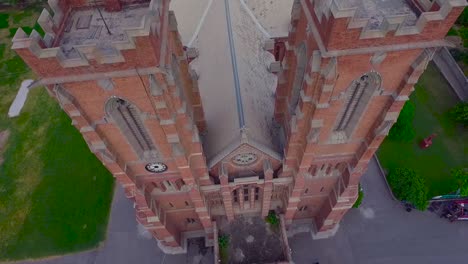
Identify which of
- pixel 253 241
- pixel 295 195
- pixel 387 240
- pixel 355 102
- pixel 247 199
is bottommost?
pixel 387 240

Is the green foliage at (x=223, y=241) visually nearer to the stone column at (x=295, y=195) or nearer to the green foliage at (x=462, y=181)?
the stone column at (x=295, y=195)

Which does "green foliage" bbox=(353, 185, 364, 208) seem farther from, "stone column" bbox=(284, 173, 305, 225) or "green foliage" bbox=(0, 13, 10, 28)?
"green foliage" bbox=(0, 13, 10, 28)

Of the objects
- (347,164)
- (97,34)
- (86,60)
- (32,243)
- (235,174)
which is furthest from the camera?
(32,243)

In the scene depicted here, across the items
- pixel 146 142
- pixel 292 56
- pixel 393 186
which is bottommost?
pixel 393 186

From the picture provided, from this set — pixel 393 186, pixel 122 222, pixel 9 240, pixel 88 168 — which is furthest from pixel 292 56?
pixel 9 240

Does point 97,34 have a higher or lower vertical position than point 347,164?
higher

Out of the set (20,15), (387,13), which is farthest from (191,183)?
(20,15)

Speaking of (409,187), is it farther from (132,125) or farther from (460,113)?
(132,125)

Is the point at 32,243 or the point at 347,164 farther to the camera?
the point at 32,243

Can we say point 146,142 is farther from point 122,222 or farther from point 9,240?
point 9,240
